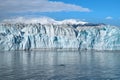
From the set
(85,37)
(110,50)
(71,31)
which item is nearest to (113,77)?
(110,50)

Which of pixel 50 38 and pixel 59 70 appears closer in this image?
pixel 59 70

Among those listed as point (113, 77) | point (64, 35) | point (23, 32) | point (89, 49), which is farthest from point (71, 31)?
point (113, 77)

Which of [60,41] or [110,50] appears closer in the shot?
[110,50]

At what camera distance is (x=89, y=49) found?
389ft

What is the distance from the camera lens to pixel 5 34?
118 meters

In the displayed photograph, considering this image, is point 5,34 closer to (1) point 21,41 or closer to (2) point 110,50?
(1) point 21,41

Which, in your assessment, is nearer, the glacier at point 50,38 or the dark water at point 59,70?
the dark water at point 59,70

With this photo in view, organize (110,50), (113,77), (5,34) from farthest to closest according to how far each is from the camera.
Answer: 1. (5,34)
2. (110,50)
3. (113,77)

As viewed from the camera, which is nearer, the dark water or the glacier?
the dark water

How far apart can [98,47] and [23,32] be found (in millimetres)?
31945

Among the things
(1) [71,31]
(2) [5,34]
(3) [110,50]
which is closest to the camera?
(3) [110,50]

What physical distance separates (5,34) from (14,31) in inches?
257

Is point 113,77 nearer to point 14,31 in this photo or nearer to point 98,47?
point 98,47

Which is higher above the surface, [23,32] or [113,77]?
[23,32]
